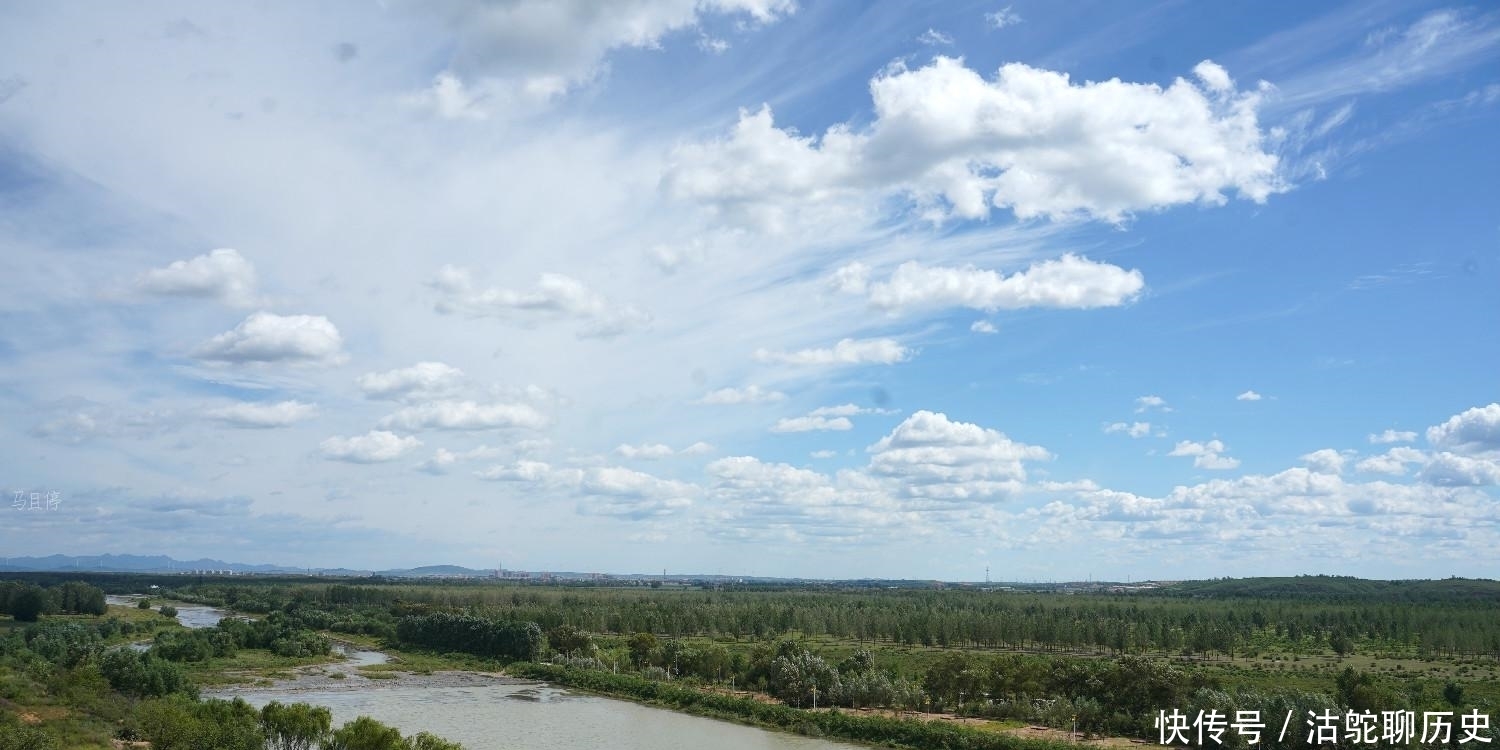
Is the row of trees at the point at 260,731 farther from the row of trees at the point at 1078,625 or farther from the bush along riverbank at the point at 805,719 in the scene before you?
the row of trees at the point at 1078,625

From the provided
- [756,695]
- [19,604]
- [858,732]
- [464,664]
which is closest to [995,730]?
[858,732]

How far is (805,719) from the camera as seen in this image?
6059cm

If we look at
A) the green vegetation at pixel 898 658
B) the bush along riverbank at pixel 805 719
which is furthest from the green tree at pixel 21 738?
the bush along riverbank at pixel 805 719

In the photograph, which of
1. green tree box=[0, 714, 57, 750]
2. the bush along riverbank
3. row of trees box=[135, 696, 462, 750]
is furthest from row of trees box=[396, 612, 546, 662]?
green tree box=[0, 714, 57, 750]

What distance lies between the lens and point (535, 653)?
95.1 meters

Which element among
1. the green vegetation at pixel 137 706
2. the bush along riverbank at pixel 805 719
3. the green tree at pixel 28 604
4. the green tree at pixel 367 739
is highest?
the green tree at pixel 367 739

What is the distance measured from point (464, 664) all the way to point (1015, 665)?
53.7 m

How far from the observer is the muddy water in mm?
54312

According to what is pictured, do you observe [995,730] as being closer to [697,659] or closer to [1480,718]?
[1480,718]

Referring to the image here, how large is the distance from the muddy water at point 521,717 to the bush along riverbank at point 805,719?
1.45 metres

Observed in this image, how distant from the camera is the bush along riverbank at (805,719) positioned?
52.5 meters

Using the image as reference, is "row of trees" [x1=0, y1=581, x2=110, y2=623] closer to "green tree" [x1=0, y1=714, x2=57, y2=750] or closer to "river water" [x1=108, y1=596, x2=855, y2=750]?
"river water" [x1=108, y1=596, x2=855, y2=750]

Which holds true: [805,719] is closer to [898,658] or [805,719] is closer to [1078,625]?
[898,658]

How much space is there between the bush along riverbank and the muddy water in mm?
1452
